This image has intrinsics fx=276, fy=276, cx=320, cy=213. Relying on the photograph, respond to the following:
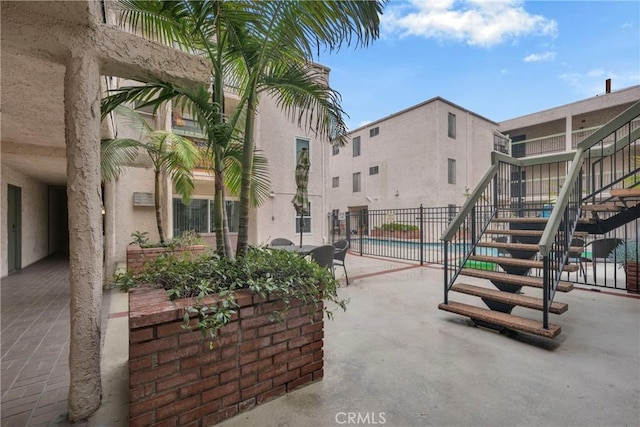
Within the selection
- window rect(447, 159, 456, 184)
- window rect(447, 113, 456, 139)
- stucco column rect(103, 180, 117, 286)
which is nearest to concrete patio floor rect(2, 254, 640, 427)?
stucco column rect(103, 180, 117, 286)

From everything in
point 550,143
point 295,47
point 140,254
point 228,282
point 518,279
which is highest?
point 550,143

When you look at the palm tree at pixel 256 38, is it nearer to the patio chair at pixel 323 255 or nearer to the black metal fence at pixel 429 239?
the patio chair at pixel 323 255

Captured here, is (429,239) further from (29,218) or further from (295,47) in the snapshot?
(29,218)

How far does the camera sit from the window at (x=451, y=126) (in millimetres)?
15836

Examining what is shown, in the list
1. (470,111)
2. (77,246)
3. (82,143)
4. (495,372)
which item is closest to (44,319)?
(77,246)

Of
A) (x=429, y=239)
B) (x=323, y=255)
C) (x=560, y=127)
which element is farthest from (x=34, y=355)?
(x=560, y=127)

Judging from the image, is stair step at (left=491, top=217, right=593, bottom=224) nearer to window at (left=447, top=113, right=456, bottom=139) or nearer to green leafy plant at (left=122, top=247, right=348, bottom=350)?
green leafy plant at (left=122, top=247, right=348, bottom=350)

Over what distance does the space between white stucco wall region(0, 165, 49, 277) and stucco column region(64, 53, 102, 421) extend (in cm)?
669

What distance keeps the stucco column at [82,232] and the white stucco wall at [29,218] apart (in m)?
6.69

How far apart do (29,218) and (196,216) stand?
4404mm

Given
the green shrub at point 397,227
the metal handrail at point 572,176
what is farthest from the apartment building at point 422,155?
the metal handrail at point 572,176

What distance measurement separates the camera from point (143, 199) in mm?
6949

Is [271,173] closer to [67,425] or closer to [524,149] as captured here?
[67,425]

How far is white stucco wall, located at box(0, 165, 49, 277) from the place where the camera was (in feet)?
20.6
